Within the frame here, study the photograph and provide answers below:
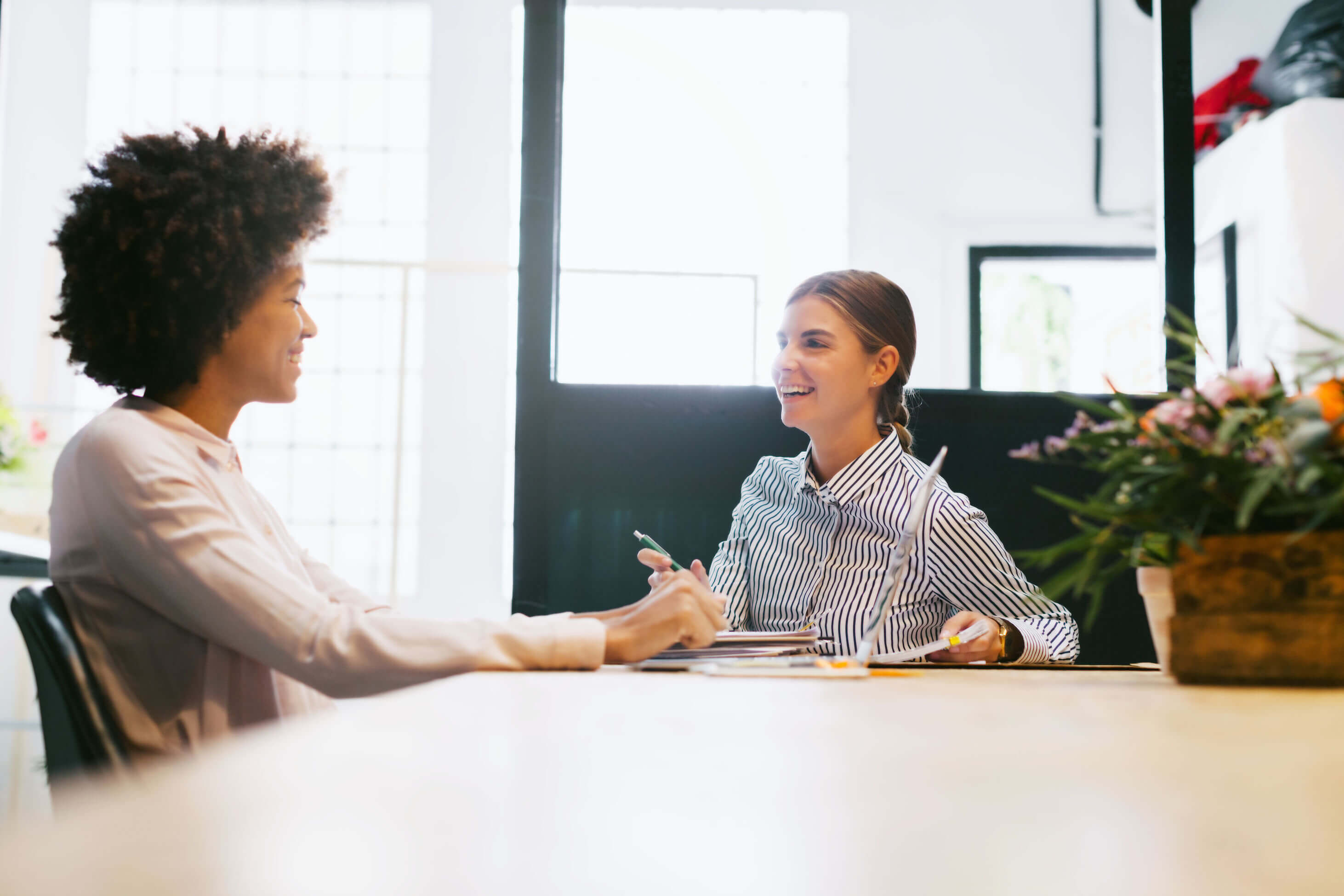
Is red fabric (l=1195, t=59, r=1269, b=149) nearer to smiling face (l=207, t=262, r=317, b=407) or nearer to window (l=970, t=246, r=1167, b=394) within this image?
window (l=970, t=246, r=1167, b=394)

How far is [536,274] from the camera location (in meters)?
1.89

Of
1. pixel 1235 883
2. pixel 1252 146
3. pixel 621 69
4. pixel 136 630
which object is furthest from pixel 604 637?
pixel 621 69

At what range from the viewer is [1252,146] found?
3689 millimetres

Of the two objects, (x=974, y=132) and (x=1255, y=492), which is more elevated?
(x=974, y=132)

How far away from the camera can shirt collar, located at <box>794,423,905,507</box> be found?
1833 millimetres

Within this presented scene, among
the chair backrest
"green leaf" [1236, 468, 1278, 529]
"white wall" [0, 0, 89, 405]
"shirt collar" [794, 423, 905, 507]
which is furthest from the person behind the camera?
"white wall" [0, 0, 89, 405]

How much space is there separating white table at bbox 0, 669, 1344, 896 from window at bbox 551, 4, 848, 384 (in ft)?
13.1

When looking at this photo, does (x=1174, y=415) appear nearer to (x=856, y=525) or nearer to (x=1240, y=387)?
(x=1240, y=387)

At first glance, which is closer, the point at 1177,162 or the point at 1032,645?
the point at 1032,645

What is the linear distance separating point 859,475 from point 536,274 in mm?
663

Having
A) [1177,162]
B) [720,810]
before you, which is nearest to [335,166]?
[1177,162]

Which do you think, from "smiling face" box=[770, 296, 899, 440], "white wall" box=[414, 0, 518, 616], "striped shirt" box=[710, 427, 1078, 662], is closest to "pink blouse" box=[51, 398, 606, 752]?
"striped shirt" box=[710, 427, 1078, 662]

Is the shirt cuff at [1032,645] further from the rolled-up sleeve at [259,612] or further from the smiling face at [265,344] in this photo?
the smiling face at [265,344]

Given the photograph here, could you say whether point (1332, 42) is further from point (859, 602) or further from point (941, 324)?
point (859, 602)
